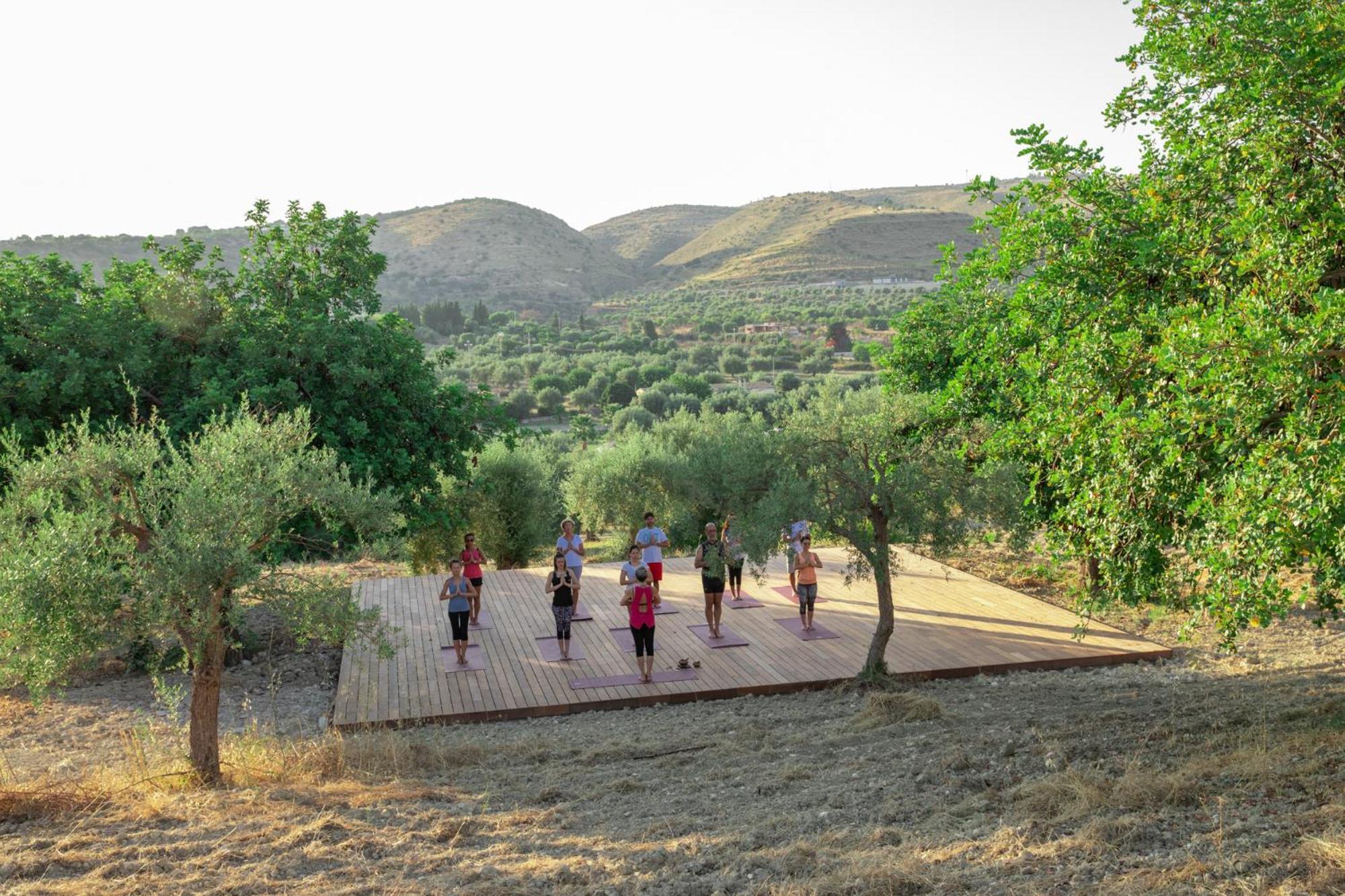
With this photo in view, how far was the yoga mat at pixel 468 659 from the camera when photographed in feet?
39.8

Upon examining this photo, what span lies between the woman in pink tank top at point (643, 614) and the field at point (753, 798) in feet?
2.36

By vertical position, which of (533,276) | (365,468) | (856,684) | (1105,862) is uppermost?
(533,276)

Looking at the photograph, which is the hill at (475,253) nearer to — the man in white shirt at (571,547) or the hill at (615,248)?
the hill at (615,248)

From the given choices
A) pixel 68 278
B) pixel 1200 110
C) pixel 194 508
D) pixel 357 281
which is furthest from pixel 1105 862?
pixel 68 278

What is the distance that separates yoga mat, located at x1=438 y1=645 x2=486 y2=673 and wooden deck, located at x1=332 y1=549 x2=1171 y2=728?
0.09 metres

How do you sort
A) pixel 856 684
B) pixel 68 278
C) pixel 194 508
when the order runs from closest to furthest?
pixel 194 508 → pixel 856 684 → pixel 68 278

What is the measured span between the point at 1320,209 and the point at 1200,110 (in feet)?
5.78

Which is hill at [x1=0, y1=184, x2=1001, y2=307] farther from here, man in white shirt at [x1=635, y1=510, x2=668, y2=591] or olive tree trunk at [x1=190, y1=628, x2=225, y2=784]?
olive tree trunk at [x1=190, y1=628, x2=225, y2=784]

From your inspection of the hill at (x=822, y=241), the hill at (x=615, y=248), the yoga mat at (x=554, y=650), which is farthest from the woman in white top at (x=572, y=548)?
the hill at (x=615, y=248)

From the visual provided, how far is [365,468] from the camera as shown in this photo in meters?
12.2

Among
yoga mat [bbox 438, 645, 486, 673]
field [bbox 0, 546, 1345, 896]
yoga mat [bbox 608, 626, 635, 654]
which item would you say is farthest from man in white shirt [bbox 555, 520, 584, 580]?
field [bbox 0, 546, 1345, 896]

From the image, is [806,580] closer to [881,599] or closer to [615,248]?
[881,599]

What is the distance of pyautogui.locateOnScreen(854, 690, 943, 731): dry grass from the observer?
9.23 metres

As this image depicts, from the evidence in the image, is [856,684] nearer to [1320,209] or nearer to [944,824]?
[944,824]
